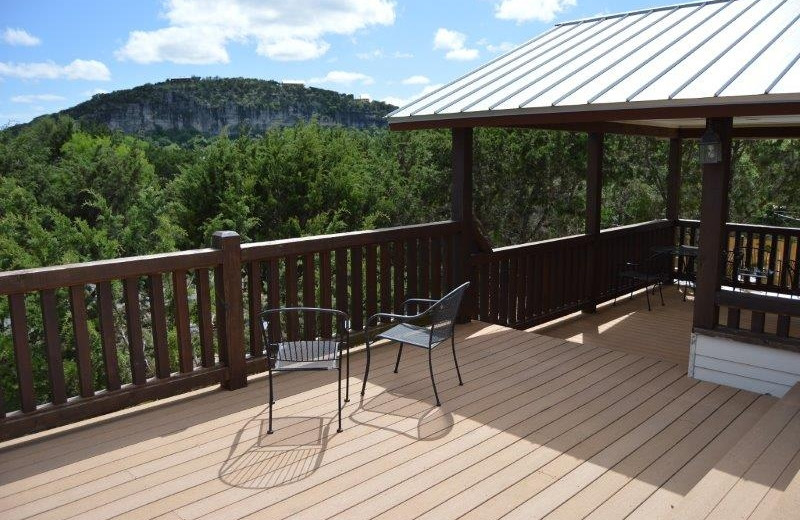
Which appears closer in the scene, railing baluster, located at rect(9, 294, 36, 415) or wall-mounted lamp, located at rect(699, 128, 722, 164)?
railing baluster, located at rect(9, 294, 36, 415)

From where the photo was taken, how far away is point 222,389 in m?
3.86

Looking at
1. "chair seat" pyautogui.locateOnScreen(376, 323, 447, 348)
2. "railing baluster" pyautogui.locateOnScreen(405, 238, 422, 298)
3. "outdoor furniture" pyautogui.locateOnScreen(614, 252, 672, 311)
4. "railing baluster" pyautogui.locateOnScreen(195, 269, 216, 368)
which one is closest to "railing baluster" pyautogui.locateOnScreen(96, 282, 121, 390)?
"railing baluster" pyautogui.locateOnScreen(195, 269, 216, 368)

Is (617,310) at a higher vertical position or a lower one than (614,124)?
lower

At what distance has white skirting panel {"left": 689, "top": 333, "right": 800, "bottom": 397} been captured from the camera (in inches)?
149

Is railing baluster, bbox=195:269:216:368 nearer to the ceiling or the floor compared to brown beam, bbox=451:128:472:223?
nearer to the floor

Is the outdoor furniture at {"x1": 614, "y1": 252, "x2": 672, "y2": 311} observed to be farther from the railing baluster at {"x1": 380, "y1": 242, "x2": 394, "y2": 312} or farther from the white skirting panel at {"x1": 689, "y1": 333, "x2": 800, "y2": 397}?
the railing baluster at {"x1": 380, "y1": 242, "x2": 394, "y2": 312}

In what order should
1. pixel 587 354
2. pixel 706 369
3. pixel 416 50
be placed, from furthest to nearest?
pixel 416 50 → pixel 587 354 → pixel 706 369

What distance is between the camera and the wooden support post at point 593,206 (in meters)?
6.56

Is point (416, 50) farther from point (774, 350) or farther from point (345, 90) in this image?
point (774, 350)

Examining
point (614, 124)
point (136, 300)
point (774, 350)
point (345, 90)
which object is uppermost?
point (345, 90)

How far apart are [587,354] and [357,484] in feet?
8.50

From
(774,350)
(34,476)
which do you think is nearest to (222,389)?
(34,476)

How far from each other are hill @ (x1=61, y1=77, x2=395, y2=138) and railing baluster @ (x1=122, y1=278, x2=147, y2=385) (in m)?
34.0

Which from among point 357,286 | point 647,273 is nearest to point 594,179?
point 647,273
